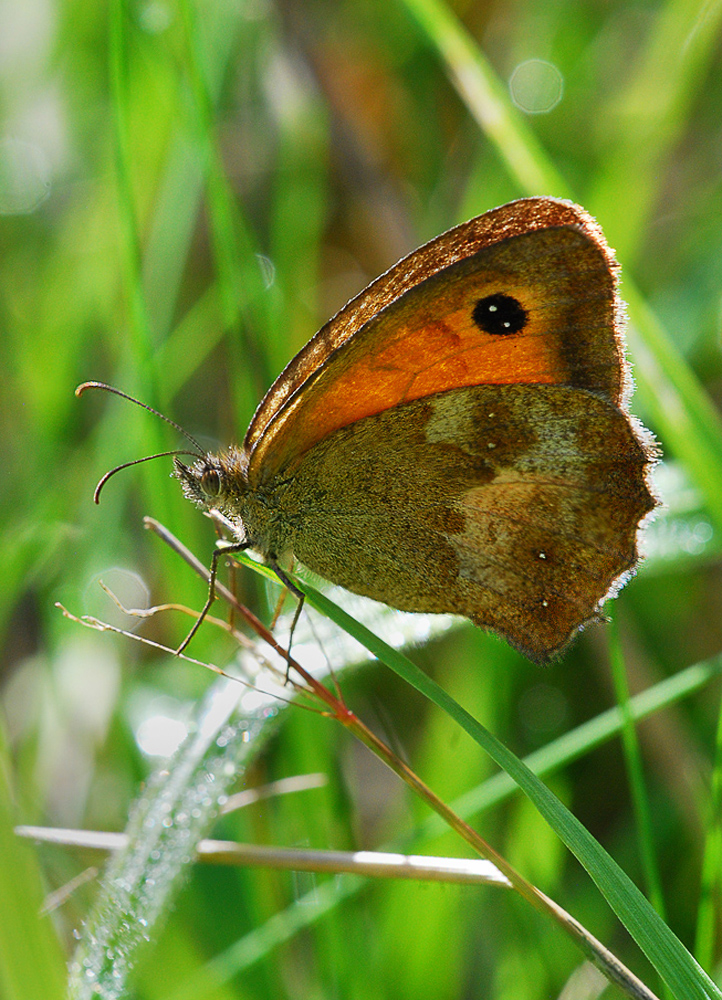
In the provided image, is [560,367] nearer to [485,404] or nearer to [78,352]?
[485,404]

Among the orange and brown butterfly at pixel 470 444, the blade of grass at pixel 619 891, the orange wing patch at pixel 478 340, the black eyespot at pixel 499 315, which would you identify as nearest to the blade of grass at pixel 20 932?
the blade of grass at pixel 619 891

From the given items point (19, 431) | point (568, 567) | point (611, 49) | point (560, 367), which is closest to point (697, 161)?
point (611, 49)

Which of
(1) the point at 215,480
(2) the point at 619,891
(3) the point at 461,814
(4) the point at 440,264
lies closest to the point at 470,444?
(4) the point at 440,264

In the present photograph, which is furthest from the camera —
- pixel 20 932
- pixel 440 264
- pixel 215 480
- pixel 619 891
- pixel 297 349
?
pixel 297 349

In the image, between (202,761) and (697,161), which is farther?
(697,161)

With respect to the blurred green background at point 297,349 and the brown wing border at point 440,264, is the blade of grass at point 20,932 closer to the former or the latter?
the blurred green background at point 297,349

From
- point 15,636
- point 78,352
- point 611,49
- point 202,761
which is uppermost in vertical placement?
point 611,49

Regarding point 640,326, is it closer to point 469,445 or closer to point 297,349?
point 469,445
